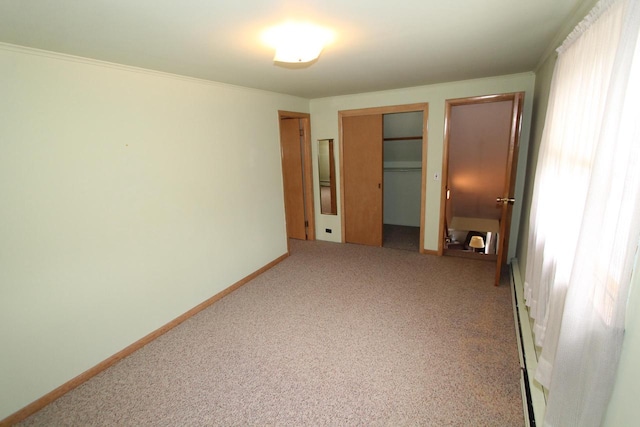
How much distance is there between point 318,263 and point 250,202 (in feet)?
3.97

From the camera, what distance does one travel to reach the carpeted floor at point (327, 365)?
1740 mm

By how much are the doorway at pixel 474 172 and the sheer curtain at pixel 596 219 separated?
2.25 m

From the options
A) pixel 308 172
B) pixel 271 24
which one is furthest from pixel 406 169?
pixel 271 24

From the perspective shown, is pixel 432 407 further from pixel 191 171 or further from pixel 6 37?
pixel 6 37

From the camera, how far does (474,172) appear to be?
189 inches

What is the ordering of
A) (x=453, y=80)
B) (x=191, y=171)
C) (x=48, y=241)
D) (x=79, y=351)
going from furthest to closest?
1. (x=453, y=80)
2. (x=191, y=171)
3. (x=79, y=351)
4. (x=48, y=241)

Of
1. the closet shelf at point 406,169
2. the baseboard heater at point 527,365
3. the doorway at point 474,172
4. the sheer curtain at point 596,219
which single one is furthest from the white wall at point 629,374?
the closet shelf at point 406,169

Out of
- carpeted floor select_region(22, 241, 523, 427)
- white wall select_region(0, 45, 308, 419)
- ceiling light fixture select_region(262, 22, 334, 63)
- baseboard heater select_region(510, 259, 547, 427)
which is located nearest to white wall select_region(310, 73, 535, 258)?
carpeted floor select_region(22, 241, 523, 427)

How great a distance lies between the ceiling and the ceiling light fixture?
8 centimetres

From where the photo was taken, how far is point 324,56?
6.98 feet

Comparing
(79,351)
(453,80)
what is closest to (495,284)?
(453,80)

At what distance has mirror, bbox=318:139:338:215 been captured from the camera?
443 centimetres

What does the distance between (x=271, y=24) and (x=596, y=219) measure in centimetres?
162

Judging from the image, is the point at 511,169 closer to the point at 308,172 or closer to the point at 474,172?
the point at 474,172
